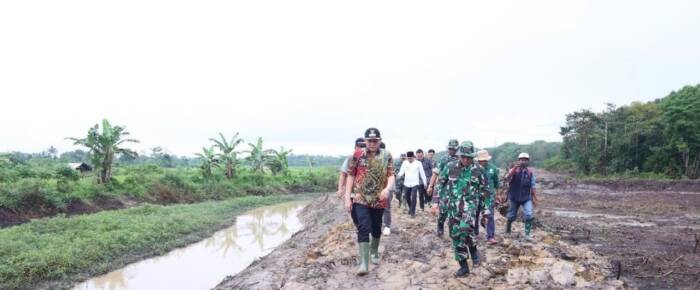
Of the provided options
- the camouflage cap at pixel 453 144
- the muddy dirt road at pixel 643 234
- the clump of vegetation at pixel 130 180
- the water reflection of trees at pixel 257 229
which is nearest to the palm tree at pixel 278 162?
the clump of vegetation at pixel 130 180

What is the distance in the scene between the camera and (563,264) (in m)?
6.05

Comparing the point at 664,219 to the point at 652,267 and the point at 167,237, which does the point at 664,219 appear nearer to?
the point at 652,267

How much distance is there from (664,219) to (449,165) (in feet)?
40.2

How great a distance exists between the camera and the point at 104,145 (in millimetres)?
23984

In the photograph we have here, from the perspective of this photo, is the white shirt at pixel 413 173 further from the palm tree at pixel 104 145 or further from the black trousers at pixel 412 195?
the palm tree at pixel 104 145

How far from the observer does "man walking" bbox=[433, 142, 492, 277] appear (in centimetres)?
582

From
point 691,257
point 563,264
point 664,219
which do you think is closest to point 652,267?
point 691,257

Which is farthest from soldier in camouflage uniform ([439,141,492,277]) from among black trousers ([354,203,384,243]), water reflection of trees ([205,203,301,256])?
water reflection of trees ([205,203,301,256])

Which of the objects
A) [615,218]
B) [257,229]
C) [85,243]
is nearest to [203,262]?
[85,243]

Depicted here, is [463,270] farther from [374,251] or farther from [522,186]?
[522,186]

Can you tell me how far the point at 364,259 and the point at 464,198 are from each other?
1.46 metres

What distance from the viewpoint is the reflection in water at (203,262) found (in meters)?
10.2

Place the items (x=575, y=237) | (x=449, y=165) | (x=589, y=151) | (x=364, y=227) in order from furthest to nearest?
1. (x=589, y=151)
2. (x=575, y=237)
3. (x=449, y=165)
4. (x=364, y=227)

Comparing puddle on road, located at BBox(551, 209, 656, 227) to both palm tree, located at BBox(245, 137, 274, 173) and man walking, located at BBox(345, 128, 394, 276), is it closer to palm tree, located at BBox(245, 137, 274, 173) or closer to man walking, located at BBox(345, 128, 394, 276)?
man walking, located at BBox(345, 128, 394, 276)
